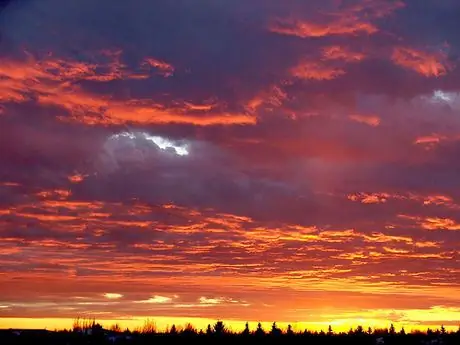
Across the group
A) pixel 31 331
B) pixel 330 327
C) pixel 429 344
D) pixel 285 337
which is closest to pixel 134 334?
pixel 31 331

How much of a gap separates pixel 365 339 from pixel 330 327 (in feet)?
12.0

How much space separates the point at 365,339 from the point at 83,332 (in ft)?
68.3

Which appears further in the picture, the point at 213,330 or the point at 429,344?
the point at 213,330

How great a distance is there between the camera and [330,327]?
221 feet

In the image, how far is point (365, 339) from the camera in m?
64.6

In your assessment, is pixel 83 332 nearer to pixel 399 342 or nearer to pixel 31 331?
pixel 31 331

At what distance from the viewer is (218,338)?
63.5 metres

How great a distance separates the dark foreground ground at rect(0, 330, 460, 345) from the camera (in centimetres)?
5869

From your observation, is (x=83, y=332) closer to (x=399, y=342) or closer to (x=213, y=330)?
(x=213, y=330)

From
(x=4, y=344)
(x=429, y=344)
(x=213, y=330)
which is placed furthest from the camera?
(x=213, y=330)

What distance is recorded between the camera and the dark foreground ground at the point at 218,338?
5869 centimetres

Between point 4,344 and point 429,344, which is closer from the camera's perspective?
point 4,344

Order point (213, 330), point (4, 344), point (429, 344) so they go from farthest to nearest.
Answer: point (213, 330), point (429, 344), point (4, 344)

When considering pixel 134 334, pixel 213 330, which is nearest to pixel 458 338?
pixel 213 330
